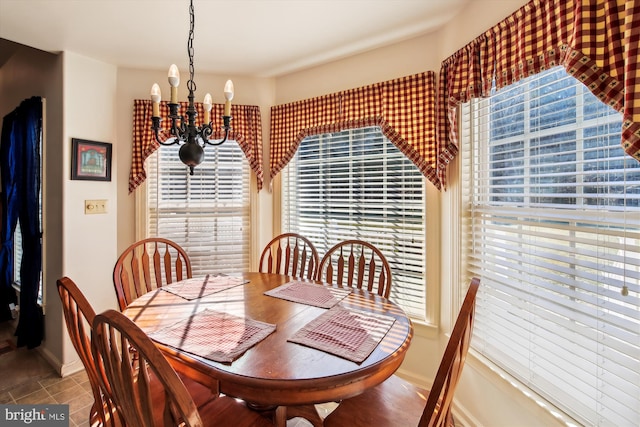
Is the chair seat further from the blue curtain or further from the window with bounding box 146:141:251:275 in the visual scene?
the blue curtain

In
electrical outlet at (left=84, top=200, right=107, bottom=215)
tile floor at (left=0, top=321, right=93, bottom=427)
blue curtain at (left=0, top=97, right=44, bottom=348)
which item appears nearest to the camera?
tile floor at (left=0, top=321, right=93, bottom=427)

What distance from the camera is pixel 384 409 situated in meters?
1.19

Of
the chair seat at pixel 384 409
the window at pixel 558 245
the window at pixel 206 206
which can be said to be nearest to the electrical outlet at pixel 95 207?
the window at pixel 206 206

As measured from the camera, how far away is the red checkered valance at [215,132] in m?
2.56

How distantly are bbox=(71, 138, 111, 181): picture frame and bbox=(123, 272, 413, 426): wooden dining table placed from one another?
4.81 ft

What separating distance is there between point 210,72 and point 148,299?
6.77ft

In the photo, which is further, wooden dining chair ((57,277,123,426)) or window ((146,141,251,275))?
window ((146,141,251,275))

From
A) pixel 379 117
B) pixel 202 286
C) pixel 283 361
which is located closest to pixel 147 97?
pixel 202 286

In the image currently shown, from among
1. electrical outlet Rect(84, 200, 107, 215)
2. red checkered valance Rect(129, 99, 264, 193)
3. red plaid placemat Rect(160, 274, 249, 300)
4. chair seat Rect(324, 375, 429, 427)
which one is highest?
red checkered valance Rect(129, 99, 264, 193)

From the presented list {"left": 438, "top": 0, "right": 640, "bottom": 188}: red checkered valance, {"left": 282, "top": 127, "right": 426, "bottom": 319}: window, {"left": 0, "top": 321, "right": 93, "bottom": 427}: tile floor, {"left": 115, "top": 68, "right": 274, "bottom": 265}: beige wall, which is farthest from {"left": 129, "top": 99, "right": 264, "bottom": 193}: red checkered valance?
{"left": 438, "top": 0, "right": 640, "bottom": 188}: red checkered valance

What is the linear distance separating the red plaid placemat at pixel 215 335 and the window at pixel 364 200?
1289mm

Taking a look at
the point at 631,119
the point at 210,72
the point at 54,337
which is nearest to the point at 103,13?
the point at 210,72

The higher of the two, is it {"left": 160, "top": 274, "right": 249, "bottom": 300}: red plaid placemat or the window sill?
{"left": 160, "top": 274, "right": 249, "bottom": 300}: red plaid placemat

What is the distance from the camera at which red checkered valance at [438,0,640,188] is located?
3.00ft
